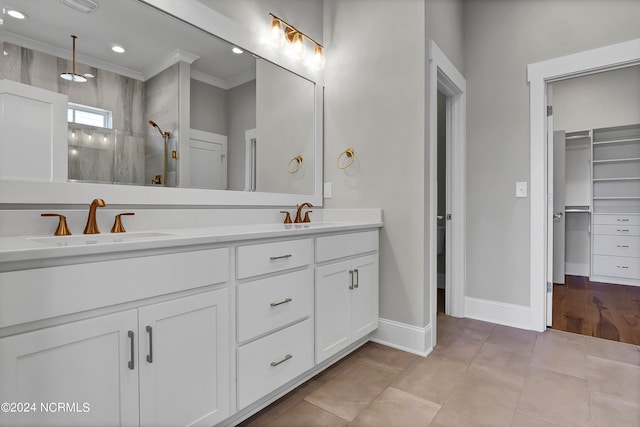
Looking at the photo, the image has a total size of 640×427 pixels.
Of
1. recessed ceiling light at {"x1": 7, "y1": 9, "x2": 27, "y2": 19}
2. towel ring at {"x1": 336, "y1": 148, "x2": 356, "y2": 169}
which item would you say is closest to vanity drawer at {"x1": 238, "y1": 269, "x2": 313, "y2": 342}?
towel ring at {"x1": 336, "y1": 148, "x2": 356, "y2": 169}

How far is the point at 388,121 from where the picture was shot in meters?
2.28

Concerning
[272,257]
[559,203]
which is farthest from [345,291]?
[559,203]

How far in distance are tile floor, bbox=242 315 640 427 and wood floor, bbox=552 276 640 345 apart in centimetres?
25

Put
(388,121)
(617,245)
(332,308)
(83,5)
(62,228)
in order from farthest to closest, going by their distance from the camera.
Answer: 1. (617,245)
2. (388,121)
3. (332,308)
4. (83,5)
5. (62,228)

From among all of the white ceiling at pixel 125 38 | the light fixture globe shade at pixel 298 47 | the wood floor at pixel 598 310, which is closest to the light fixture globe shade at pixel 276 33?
the light fixture globe shade at pixel 298 47

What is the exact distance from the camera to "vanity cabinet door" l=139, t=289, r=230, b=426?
1092mm

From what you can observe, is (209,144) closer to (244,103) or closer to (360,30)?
(244,103)

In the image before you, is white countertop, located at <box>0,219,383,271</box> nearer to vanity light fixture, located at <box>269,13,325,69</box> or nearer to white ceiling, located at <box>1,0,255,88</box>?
white ceiling, located at <box>1,0,255,88</box>

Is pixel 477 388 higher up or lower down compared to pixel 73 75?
lower down

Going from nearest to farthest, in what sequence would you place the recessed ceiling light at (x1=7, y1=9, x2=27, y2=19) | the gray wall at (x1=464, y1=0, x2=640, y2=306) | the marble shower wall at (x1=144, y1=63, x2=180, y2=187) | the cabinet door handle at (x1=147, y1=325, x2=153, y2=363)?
1. the cabinet door handle at (x1=147, y1=325, x2=153, y2=363)
2. the recessed ceiling light at (x1=7, y1=9, x2=27, y2=19)
3. the marble shower wall at (x1=144, y1=63, x2=180, y2=187)
4. the gray wall at (x1=464, y1=0, x2=640, y2=306)

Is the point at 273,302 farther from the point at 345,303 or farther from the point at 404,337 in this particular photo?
the point at 404,337

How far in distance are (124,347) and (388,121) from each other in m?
1.95

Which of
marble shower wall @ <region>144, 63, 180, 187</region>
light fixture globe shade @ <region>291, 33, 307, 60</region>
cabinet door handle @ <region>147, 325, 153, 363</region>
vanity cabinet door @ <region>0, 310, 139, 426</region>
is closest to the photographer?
vanity cabinet door @ <region>0, 310, 139, 426</region>

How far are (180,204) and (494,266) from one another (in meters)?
2.46
